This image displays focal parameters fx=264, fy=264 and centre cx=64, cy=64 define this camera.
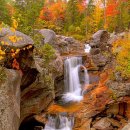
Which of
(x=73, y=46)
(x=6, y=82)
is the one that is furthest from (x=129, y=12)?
(x=6, y=82)

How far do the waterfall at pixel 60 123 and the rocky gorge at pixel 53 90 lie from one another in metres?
0.42

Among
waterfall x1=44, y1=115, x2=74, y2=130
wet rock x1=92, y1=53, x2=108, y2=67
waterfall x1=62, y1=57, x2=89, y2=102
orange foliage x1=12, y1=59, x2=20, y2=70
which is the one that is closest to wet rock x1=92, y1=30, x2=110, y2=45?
wet rock x1=92, y1=53, x2=108, y2=67

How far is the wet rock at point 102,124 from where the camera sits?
19.6 meters

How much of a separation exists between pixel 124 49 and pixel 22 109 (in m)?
9.65

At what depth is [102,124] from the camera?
19.9 metres

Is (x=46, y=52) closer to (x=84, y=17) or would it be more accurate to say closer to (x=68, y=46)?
(x=68, y=46)

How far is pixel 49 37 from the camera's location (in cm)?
2781

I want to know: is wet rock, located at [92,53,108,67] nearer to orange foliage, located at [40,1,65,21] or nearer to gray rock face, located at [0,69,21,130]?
gray rock face, located at [0,69,21,130]

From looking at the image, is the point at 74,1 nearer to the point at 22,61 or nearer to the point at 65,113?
the point at 65,113

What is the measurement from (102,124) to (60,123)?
10.6ft

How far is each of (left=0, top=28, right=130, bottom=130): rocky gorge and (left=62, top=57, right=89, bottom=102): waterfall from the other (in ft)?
2.12

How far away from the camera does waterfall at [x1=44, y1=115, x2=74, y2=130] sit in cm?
2041

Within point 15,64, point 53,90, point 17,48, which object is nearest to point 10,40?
point 17,48

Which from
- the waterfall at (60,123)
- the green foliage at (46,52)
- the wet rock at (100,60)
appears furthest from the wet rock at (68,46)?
the green foliage at (46,52)
